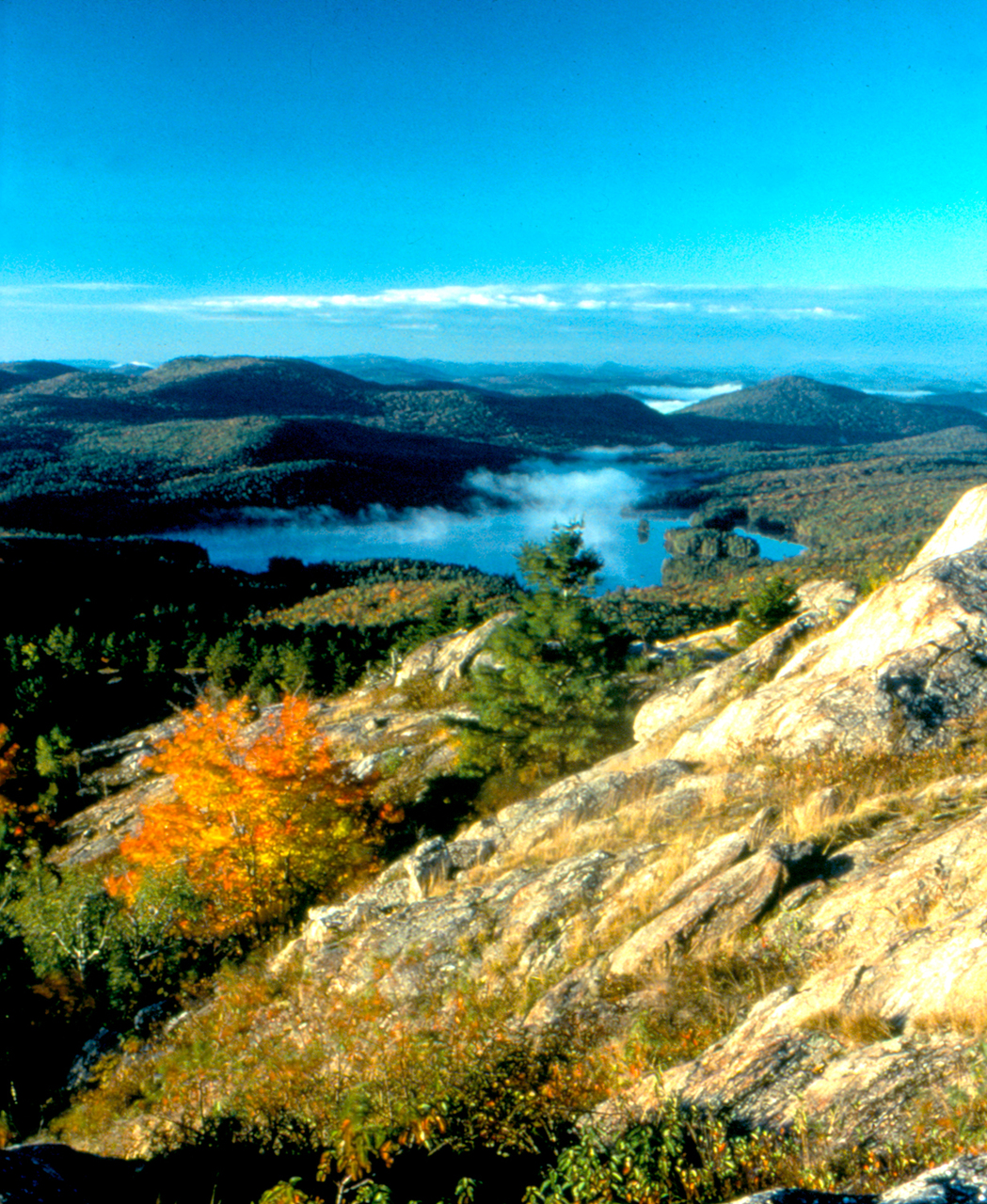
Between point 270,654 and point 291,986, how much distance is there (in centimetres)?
3237

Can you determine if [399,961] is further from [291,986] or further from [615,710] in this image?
[615,710]

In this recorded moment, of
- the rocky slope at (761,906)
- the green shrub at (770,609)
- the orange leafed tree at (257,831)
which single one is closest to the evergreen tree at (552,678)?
the rocky slope at (761,906)

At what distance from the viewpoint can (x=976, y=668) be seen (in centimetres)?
1136

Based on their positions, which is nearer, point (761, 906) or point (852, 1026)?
point (852, 1026)

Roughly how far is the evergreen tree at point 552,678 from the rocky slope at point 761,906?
73.4 inches

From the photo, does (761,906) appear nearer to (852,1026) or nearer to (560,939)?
(852,1026)

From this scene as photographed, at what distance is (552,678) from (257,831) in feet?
25.0

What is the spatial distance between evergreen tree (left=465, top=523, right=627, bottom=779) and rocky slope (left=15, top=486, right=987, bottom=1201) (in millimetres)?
1863

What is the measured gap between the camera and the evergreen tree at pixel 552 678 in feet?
53.1

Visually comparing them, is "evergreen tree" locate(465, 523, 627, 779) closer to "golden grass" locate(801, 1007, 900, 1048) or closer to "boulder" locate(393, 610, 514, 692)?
"boulder" locate(393, 610, 514, 692)

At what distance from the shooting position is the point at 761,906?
8016 millimetres

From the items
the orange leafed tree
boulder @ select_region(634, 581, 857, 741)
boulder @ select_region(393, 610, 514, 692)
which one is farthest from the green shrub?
the orange leafed tree

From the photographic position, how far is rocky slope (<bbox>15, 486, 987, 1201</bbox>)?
19.1ft

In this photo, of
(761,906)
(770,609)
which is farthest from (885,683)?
(770,609)
